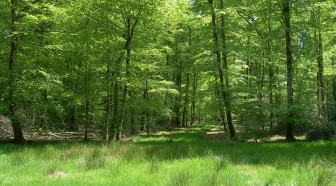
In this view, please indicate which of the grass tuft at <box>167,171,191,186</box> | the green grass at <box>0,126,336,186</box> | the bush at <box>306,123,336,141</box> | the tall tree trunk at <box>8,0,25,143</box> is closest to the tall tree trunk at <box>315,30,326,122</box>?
the bush at <box>306,123,336,141</box>

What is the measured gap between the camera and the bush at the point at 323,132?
14.6 m

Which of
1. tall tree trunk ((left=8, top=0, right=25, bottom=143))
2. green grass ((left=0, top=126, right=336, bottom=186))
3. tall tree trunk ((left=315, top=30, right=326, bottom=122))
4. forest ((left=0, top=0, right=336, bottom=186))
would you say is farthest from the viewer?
tall tree trunk ((left=315, top=30, right=326, bottom=122))

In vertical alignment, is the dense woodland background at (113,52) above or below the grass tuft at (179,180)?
above

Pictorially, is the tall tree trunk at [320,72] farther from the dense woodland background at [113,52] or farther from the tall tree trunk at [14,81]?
the tall tree trunk at [14,81]

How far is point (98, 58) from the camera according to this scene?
659 inches

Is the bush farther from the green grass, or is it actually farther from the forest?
the green grass

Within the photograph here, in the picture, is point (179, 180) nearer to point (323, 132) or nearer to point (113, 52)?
point (323, 132)

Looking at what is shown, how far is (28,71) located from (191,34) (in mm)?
20876

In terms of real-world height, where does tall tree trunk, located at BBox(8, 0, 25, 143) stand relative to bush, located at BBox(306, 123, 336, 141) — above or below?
above

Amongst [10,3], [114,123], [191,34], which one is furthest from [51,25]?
[191,34]

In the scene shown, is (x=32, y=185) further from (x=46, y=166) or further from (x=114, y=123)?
(x=114, y=123)

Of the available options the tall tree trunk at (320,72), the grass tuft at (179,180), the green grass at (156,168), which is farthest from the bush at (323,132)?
the grass tuft at (179,180)

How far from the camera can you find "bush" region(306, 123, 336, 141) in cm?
1459

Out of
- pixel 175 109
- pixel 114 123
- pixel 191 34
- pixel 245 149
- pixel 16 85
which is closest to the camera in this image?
pixel 245 149
